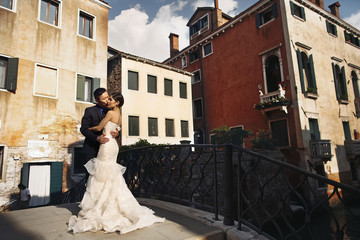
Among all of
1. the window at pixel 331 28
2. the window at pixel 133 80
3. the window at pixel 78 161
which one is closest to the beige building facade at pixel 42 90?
the window at pixel 78 161

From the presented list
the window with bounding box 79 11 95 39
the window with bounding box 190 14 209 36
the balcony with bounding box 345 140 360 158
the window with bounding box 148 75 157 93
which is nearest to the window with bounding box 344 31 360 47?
the balcony with bounding box 345 140 360 158

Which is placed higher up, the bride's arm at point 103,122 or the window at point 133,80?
the window at point 133,80

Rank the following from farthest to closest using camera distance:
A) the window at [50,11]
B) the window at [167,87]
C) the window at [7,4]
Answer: the window at [167,87]
the window at [50,11]
the window at [7,4]

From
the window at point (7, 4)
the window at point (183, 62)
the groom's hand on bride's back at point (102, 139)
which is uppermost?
the window at point (183, 62)

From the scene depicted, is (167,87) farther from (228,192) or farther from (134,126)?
(228,192)

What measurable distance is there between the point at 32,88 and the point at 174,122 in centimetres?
929

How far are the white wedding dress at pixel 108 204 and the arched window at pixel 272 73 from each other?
14075 millimetres

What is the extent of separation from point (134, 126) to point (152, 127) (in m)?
1.41

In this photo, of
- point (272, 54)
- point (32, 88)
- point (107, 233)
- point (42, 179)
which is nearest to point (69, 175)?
point (42, 179)

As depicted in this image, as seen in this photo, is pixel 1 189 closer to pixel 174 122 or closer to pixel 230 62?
pixel 174 122

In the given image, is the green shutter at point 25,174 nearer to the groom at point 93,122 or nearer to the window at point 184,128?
the groom at point 93,122

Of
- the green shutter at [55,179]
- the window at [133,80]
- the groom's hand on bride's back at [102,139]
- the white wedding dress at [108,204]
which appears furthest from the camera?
the window at [133,80]

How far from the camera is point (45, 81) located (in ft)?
35.7

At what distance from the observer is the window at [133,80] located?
15.4 m
